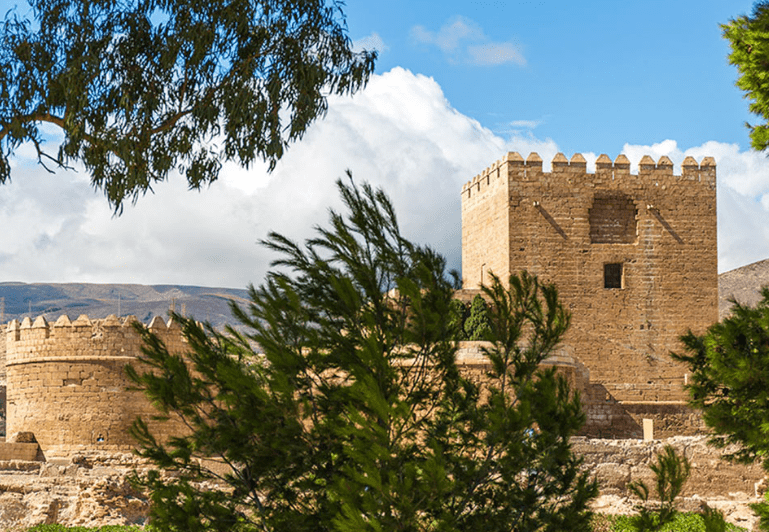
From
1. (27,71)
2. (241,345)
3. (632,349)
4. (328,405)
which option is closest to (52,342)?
(27,71)

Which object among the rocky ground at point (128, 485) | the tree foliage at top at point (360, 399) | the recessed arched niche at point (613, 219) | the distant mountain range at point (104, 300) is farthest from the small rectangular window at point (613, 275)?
the distant mountain range at point (104, 300)

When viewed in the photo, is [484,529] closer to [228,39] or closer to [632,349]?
[228,39]

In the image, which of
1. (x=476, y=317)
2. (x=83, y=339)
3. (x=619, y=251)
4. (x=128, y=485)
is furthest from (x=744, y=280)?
(x=128, y=485)

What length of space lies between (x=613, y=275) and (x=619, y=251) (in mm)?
640

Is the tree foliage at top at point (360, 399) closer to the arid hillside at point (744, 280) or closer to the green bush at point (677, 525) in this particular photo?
the green bush at point (677, 525)

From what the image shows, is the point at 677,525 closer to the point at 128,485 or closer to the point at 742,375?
the point at 742,375

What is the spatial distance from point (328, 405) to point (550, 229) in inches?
726

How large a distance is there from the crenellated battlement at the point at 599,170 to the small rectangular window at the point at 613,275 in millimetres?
2244

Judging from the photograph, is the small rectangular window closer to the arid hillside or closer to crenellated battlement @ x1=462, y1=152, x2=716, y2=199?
crenellated battlement @ x1=462, y1=152, x2=716, y2=199

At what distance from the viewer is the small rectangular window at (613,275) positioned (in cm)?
2459

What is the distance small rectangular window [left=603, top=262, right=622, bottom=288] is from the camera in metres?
24.6

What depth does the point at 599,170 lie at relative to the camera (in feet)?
81.5

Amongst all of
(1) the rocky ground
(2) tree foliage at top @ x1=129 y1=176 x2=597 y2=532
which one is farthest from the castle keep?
(2) tree foliage at top @ x1=129 y1=176 x2=597 y2=532

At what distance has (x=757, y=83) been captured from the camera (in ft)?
26.9
